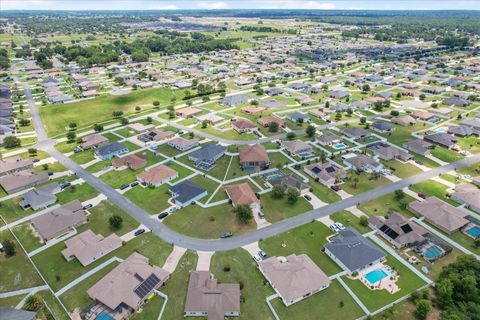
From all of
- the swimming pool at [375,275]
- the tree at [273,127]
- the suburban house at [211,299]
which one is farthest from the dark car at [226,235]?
the tree at [273,127]

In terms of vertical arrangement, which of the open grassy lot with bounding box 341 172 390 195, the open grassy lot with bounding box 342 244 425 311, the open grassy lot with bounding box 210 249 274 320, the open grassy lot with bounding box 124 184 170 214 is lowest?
the open grassy lot with bounding box 124 184 170 214

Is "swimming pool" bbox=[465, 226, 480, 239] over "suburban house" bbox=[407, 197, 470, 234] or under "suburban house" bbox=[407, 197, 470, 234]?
under

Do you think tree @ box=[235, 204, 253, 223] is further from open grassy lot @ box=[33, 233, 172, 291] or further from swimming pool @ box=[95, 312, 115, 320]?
swimming pool @ box=[95, 312, 115, 320]

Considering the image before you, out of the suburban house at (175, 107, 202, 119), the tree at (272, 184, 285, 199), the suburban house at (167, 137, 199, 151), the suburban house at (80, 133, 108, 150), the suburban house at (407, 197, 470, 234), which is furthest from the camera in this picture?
the suburban house at (175, 107, 202, 119)

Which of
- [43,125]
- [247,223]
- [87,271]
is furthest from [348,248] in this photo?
[43,125]

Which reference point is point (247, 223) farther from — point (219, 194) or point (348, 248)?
point (348, 248)

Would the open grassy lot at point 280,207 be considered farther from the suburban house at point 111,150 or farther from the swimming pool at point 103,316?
the suburban house at point 111,150

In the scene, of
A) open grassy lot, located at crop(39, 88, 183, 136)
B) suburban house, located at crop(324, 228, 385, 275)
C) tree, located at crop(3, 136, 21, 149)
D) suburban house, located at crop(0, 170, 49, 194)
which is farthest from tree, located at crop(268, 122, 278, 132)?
tree, located at crop(3, 136, 21, 149)

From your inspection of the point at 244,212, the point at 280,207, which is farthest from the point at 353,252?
the point at 244,212
